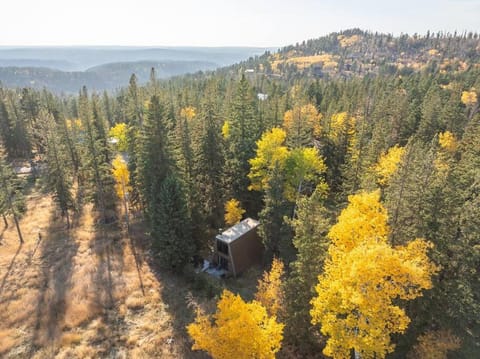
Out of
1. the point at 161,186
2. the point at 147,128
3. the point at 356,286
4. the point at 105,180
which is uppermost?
the point at 147,128

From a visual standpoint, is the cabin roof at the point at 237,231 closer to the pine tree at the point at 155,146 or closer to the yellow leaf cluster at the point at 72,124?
the pine tree at the point at 155,146

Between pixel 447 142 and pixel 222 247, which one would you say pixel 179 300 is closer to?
pixel 222 247

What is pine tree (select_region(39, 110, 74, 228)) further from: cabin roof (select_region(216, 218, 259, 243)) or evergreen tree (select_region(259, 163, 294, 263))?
evergreen tree (select_region(259, 163, 294, 263))

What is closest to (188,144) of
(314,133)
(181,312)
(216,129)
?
(216,129)

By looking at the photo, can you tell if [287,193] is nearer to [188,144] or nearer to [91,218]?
[188,144]

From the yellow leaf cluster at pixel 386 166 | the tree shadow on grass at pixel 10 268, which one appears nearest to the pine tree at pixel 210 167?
the yellow leaf cluster at pixel 386 166

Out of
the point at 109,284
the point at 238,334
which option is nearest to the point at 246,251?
the point at 109,284
